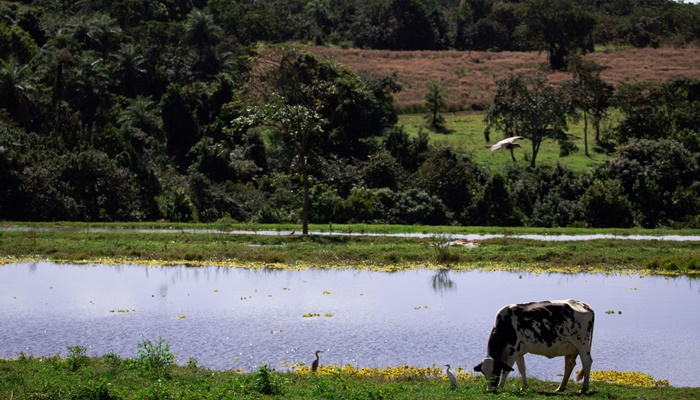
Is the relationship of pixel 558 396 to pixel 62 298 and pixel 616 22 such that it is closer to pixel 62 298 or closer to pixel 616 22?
pixel 62 298

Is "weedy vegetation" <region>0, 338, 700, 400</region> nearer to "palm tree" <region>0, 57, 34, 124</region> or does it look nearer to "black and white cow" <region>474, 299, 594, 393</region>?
"black and white cow" <region>474, 299, 594, 393</region>

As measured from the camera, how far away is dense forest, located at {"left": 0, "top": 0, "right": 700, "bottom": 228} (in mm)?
56500

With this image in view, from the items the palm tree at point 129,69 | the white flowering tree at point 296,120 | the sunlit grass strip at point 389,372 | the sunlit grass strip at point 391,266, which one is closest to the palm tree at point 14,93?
the palm tree at point 129,69

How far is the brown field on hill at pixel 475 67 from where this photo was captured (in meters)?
100

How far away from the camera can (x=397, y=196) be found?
57625 mm

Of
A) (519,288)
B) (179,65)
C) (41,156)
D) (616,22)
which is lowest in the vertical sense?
(519,288)

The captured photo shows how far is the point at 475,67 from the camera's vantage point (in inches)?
4532

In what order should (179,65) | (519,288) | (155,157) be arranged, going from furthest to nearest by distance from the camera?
(179,65) → (155,157) → (519,288)

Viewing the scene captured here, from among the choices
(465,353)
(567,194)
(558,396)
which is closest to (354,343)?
(465,353)

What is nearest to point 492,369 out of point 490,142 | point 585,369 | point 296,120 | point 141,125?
point 585,369

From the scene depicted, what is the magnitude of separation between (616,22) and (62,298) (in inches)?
4818

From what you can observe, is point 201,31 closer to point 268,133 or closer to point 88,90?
point 88,90

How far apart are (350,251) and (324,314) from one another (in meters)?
13.1

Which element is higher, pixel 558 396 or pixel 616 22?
pixel 616 22
